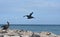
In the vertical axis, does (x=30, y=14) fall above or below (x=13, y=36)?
above

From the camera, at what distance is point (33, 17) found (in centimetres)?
1816

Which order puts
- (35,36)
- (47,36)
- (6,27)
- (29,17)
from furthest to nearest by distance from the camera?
(6,27)
(47,36)
(29,17)
(35,36)

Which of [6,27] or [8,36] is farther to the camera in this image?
[6,27]

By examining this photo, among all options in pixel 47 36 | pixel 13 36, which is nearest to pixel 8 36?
pixel 13 36

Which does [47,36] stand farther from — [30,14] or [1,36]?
[1,36]

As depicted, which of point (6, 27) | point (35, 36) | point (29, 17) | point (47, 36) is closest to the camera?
point (35, 36)

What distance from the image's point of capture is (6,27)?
23188mm

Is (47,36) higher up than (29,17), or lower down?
lower down

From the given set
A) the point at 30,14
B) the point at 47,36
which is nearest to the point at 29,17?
the point at 30,14

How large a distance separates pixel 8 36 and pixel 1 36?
0.43 m

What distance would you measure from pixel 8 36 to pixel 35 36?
1.69 metres

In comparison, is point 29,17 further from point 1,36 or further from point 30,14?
point 1,36

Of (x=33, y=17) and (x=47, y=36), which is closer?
(x=33, y=17)

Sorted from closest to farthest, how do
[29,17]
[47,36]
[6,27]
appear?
[29,17], [47,36], [6,27]
